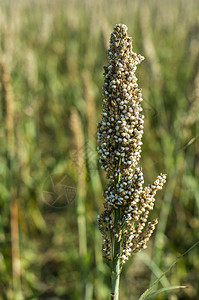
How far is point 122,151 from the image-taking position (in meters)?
1.28

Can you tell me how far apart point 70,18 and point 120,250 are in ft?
32.9

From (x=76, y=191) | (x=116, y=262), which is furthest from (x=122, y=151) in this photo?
(x=76, y=191)

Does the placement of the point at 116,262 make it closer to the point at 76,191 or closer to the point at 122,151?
the point at 122,151

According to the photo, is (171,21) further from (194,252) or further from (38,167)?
(194,252)

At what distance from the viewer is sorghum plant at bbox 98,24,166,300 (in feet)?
4.11

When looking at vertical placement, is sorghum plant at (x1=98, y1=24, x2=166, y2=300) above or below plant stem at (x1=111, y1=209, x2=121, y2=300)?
above

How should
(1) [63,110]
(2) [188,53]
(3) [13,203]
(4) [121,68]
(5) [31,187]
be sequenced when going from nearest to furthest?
(4) [121,68], (3) [13,203], (5) [31,187], (2) [188,53], (1) [63,110]

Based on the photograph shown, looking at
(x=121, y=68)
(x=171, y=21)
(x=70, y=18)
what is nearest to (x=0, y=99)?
(x=121, y=68)

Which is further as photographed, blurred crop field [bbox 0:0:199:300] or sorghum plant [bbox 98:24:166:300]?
blurred crop field [bbox 0:0:199:300]

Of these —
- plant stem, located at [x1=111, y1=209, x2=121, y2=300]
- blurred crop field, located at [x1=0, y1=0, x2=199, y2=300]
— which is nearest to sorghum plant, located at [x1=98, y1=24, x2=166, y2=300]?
plant stem, located at [x1=111, y1=209, x2=121, y2=300]

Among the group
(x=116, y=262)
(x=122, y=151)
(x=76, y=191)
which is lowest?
(x=116, y=262)

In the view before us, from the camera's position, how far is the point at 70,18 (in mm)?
10289

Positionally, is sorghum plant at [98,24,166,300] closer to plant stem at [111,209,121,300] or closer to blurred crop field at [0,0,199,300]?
plant stem at [111,209,121,300]

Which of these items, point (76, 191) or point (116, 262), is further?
point (76, 191)
